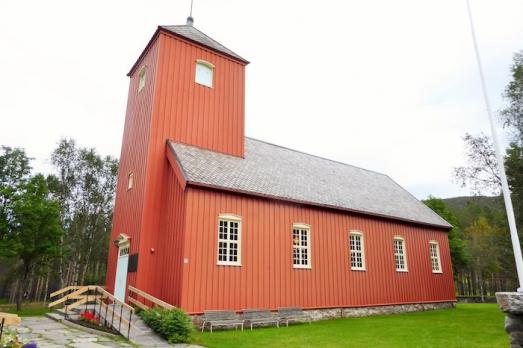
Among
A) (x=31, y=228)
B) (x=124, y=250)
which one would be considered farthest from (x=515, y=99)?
(x=31, y=228)

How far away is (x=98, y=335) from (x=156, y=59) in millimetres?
11278

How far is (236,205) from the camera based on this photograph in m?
13.9

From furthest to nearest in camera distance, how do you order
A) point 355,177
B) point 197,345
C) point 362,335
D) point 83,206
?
point 83,206, point 355,177, point 362,335, point 197,345

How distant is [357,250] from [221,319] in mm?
8281

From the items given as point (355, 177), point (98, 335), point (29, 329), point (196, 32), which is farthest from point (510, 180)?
point (29, 329)

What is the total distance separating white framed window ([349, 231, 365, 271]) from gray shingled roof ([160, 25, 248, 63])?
34.3 ft

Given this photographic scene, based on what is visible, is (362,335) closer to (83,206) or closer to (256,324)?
(256,324)

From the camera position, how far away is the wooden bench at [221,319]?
11836 millimetres

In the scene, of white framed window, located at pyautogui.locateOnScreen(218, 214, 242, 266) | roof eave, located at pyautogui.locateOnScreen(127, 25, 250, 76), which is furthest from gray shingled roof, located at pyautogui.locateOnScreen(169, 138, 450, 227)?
roof eave, located at pyautogui.locateOnScreen(127, 25, 250, 76)

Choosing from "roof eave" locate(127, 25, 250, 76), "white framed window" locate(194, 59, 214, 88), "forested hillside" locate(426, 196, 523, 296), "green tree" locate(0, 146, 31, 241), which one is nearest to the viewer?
"roof eave" locate(127, 25, 250, 76)

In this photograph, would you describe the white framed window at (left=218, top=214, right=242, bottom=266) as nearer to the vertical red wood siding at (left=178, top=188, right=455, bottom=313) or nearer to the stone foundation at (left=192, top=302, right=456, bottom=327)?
the vertical red wood siding at (left=178, top=188, right=455, bottom=313)

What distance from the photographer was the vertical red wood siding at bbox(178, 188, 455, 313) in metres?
12.6

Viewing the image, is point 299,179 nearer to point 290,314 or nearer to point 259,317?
point 290,314

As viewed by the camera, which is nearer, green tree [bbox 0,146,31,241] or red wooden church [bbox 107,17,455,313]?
red wooden church [bbox 107,17,455,313]
